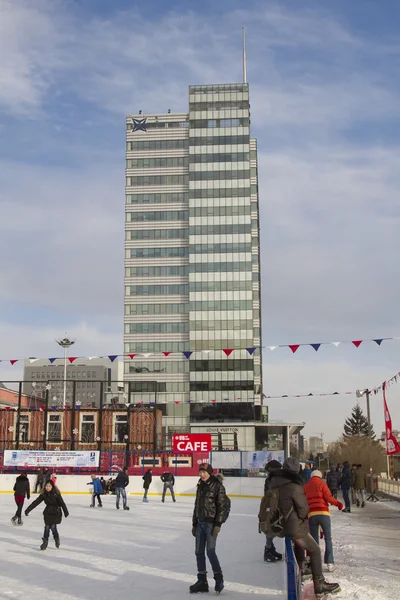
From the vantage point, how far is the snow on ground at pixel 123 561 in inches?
340

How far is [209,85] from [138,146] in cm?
1388

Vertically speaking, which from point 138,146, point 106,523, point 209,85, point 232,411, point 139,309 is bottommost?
point 106,523

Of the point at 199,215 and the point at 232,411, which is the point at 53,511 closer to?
the point at 232,411

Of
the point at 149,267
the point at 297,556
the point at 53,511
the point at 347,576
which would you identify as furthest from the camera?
the point at 149,267

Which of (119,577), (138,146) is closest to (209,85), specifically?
(138,146)

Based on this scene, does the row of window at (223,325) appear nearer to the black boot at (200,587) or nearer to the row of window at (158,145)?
the row of window at (158,145)

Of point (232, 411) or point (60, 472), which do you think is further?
point (232, 411)

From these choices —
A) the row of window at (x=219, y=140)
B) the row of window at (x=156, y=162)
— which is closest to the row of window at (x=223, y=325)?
the row of window at (x=156, y=162)

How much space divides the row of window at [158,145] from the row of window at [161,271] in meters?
17.1

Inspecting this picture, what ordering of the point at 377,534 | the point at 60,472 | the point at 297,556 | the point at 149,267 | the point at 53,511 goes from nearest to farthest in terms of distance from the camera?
the point at 297,556
the point at 53,511
the point at 377,534
the point at 60,472
the point at 149,267

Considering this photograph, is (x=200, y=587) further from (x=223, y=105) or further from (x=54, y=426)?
(x=223, y=105)

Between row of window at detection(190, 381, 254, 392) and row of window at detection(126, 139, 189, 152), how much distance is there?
108 feet

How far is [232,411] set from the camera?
82.6m

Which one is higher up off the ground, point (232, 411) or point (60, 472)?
point (232, 411)
